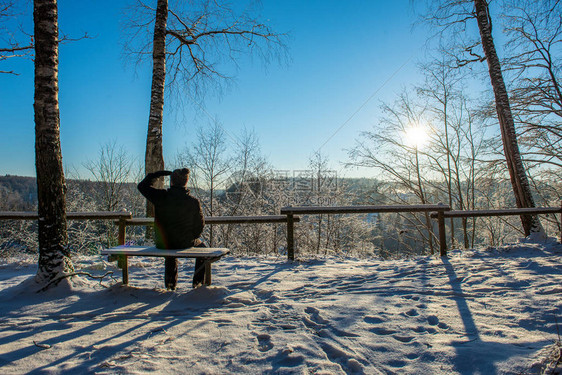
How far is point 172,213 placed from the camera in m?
3.96

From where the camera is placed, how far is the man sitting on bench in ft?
13.0

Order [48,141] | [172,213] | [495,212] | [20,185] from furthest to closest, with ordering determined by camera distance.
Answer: [20,185], [495,212], [172,213], [48,141]

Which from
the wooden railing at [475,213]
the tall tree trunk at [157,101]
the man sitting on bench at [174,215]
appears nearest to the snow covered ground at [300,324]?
the man sitting on bench at [174,215]

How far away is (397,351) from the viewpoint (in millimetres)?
2215

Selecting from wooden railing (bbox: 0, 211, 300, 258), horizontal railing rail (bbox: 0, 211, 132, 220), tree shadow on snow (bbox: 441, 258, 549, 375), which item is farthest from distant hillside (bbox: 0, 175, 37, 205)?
tree shadow on snow (bbox: 441, 258, 549, 375)

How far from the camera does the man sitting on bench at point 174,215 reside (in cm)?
396

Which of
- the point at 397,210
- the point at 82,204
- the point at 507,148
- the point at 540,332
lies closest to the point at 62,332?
the point at 540,332

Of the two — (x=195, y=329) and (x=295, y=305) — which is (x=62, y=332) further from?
(x=295, y=305)

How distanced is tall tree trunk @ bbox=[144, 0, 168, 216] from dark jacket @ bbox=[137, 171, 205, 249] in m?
3.50

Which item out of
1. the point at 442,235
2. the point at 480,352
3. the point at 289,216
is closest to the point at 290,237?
the point at 289,216

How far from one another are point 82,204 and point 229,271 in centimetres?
2928

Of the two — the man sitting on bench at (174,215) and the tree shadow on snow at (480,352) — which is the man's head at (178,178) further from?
the tree shadow on snow at (480,352)

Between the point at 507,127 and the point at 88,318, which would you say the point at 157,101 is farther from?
the point at 507,127

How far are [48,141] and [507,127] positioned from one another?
921 centimetres
